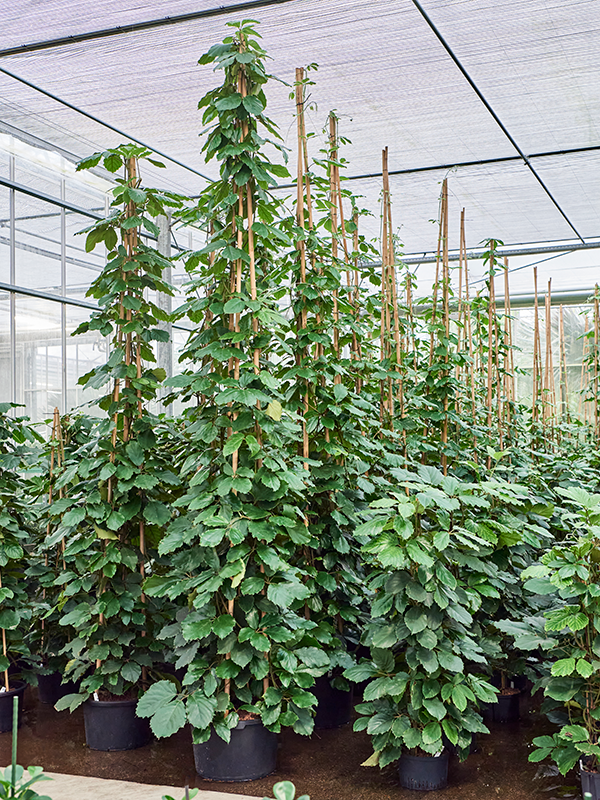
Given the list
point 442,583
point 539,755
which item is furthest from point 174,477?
point 539,755

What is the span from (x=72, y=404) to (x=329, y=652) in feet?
11.3

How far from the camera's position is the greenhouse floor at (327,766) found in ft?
7.20

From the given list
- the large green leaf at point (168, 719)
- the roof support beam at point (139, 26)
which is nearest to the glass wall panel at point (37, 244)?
the roof support beam at point (139, 26)

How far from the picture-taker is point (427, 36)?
9.09 feet

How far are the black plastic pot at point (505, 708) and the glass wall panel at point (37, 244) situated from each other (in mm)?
3797

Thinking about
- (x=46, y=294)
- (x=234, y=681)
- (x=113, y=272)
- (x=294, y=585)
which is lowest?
(x=234, y=681)

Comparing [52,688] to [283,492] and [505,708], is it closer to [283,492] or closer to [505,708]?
[283,492]

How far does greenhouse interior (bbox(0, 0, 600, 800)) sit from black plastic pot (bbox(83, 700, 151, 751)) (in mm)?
10

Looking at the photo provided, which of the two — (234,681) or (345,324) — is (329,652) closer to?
(234,681)

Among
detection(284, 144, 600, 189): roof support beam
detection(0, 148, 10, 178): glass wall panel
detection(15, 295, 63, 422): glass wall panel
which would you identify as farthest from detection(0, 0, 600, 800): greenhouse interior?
detection(15, 295, 63, 422): glass wall panel

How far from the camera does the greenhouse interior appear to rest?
217cm

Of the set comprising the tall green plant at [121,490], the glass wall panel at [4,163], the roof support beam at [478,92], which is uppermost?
the glass wall panel at [4,163]

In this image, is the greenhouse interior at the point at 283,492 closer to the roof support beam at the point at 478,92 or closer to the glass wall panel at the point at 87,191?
the roof support beam at the point at 478,92

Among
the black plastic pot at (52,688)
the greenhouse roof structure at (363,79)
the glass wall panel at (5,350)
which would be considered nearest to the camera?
the greenhouse roof structure at (363,79)
